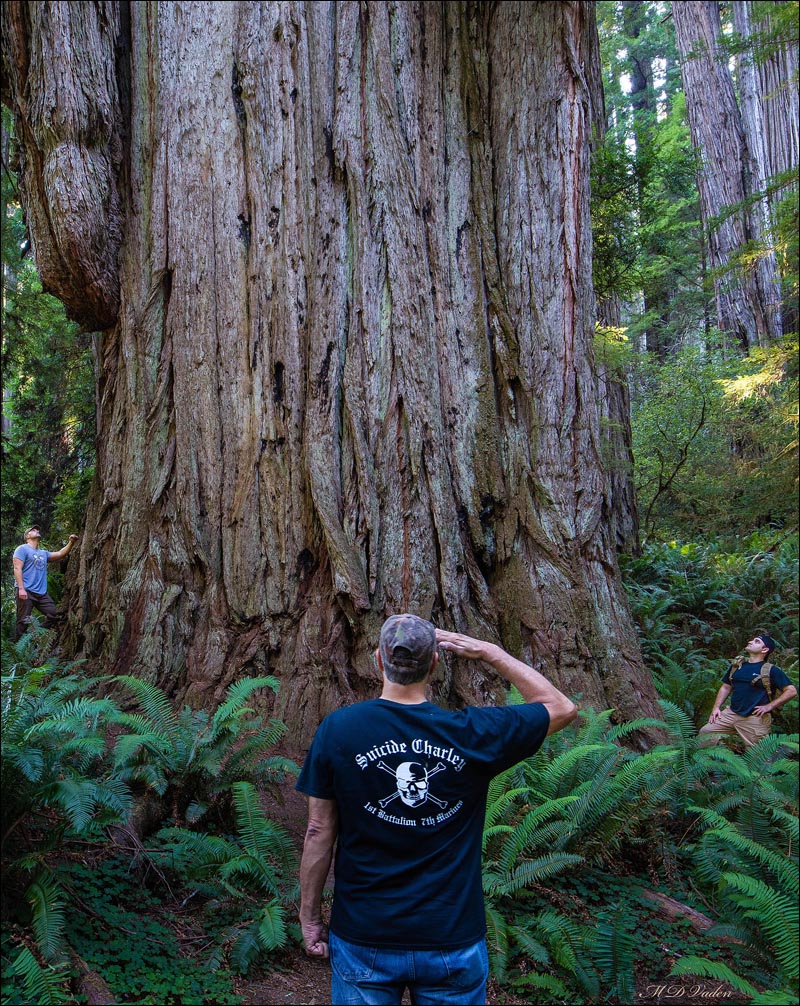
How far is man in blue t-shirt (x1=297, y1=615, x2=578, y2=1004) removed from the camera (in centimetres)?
221

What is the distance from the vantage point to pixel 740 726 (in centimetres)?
679

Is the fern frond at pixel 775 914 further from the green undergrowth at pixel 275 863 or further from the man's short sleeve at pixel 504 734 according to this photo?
the man's short sleeve at pixel 504 734

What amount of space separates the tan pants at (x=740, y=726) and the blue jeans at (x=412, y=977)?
16.6 ft

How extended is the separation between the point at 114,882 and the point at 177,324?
409cm

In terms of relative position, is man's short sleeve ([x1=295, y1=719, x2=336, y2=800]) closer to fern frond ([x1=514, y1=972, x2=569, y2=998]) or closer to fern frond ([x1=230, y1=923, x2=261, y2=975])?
fern frond ([x1=230, y1=923, x2=261, y2=975])

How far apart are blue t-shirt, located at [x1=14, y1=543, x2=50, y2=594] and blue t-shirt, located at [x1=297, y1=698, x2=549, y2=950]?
27.8 feet

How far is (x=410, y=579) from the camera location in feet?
17.8

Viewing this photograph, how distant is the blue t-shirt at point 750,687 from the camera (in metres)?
6.80

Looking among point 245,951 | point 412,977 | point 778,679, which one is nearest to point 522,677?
point 412,977

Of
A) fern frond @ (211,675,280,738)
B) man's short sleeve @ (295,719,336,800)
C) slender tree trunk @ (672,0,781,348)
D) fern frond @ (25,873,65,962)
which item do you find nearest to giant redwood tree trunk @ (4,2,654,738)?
fern frond @ (211,675,280,738)

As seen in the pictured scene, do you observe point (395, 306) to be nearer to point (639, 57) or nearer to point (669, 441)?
point (669, 441)

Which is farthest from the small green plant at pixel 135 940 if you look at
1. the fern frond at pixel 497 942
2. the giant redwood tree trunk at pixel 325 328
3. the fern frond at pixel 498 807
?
the giant redwood tree trunk at pixel 325 328

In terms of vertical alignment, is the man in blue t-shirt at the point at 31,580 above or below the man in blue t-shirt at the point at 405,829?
above

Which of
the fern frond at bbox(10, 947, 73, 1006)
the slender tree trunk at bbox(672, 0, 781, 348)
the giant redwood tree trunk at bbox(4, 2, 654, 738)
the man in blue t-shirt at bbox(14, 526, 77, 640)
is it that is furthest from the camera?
the slender tree trunk at bbox(672, 0, 781, 348)
